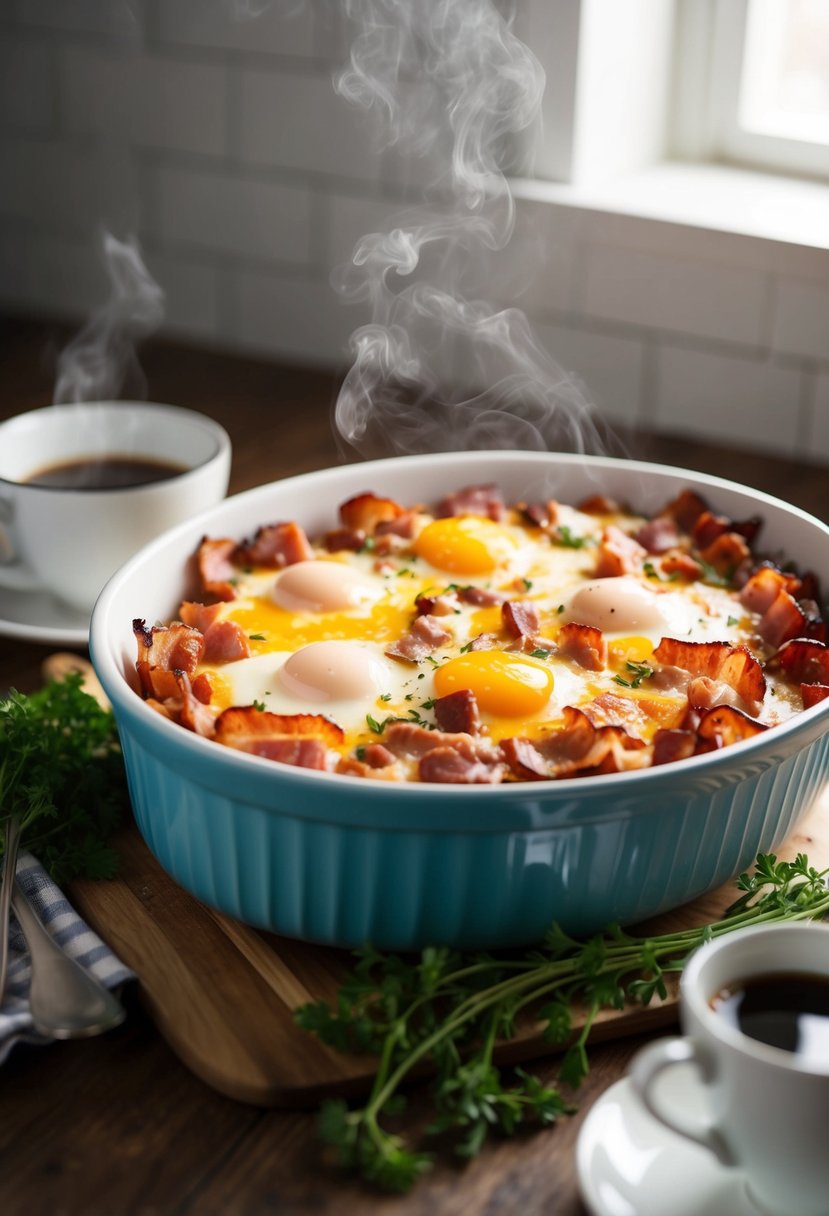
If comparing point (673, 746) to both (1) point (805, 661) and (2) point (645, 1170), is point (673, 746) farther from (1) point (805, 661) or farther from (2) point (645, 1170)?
(2) point (645, 1170)

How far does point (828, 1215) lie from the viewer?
0.88 meters

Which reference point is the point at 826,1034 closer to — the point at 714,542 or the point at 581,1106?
the point at 581,1106

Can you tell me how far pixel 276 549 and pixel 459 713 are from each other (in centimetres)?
40

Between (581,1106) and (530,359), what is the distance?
156cm

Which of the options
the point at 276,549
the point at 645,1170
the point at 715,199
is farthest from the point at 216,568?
the point at 715,199

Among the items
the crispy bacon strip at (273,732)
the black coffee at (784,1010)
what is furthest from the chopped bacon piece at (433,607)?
the black coffee at (784,1010)

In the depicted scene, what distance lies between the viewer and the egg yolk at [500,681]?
1247 millimetres

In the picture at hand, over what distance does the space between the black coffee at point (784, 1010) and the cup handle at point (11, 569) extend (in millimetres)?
1015

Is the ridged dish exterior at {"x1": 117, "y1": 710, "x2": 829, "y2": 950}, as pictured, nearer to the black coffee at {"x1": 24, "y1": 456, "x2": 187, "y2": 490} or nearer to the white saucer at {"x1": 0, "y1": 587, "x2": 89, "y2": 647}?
the white saucer at {"x1": 0, "y1": 587, "x2": 89, "y2": 647}

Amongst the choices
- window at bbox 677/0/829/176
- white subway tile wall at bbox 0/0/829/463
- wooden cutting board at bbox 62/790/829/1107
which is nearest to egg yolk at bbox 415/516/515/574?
wooden cutting board at bbox 62/790/829/1107

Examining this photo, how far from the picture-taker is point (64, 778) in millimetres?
1330

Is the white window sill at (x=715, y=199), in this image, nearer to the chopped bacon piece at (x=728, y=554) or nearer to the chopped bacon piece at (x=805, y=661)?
the chopped bacon piece at (x=728, y=554)

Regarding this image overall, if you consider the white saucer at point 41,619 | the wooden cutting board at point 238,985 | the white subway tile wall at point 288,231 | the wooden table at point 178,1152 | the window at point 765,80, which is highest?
the window at point 765,80

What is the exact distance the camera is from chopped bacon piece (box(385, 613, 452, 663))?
4.45 ft
